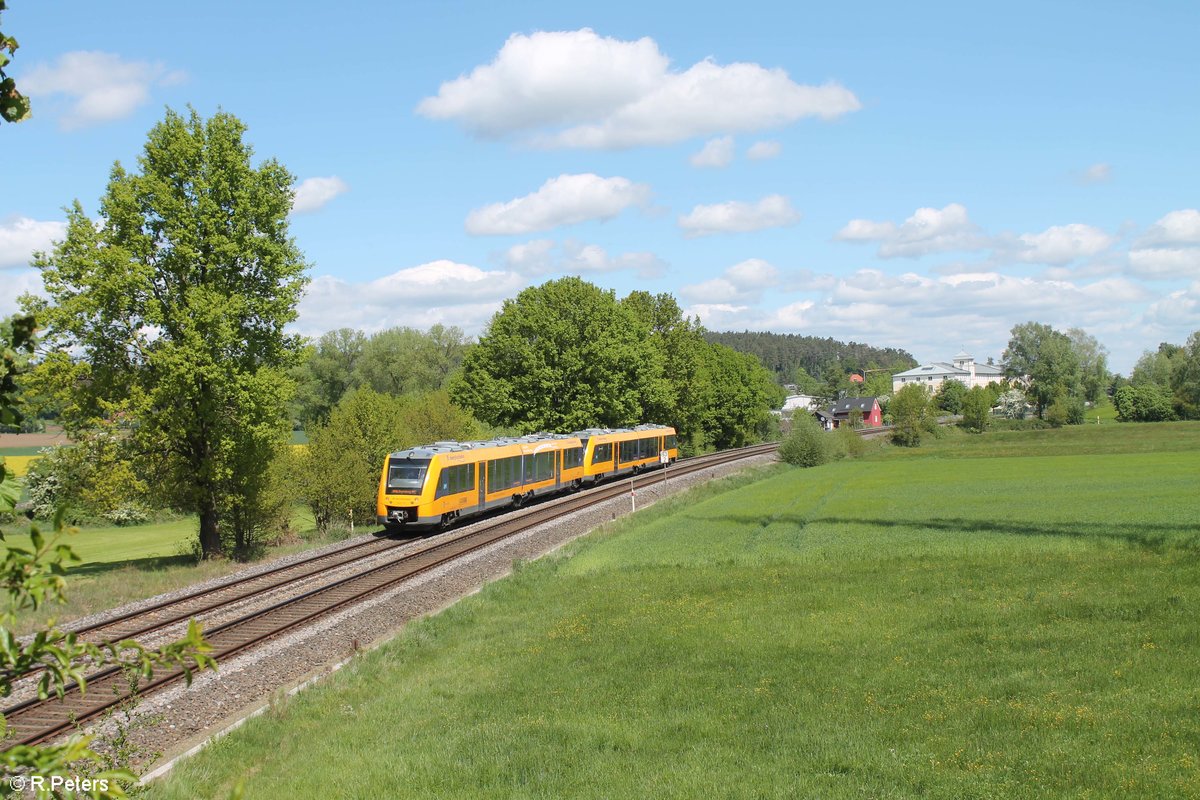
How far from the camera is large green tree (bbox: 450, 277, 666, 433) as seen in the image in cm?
6912

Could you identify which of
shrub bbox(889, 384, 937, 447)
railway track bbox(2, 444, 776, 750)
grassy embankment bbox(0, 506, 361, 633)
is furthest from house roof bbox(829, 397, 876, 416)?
railway track bbox(2, 444, 776, 750)

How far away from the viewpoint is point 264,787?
11.4 metres

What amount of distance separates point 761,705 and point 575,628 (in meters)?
7.08

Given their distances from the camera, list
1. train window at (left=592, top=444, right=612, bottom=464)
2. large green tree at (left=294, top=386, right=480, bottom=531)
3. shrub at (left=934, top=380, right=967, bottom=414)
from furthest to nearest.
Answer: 1. shrub at (left=934, top=380, right=967, bottom=414)
2. train window at (left=592, top=444, right=612, bottom=464)
3. large green tree at (left=294, top=386, right=480, bottom=531)

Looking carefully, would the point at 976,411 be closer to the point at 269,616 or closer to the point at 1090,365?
the point at 1090,365

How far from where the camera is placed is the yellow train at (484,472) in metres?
34.1

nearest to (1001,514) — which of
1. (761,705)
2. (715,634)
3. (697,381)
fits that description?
(715,634)

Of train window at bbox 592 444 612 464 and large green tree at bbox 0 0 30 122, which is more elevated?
large green tree at bbox 0 0 30 122

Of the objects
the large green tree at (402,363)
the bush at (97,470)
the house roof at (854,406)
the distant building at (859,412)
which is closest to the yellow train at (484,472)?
the bush at (97,470)

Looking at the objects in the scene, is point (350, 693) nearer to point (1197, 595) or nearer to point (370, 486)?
point (1197, 595)

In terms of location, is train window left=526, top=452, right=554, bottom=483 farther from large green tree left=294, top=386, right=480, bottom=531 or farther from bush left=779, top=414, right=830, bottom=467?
bush left=779, top=414, right=830, bottom=467

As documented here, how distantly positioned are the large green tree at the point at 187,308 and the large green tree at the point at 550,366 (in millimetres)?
33506

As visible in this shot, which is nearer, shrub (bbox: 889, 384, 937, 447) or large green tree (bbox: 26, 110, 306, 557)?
large green tree (bbox: 26, 110, 306, 557)

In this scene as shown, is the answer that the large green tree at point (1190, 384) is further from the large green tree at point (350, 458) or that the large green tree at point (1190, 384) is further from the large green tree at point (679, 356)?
the large green tree at point (350, 458)
